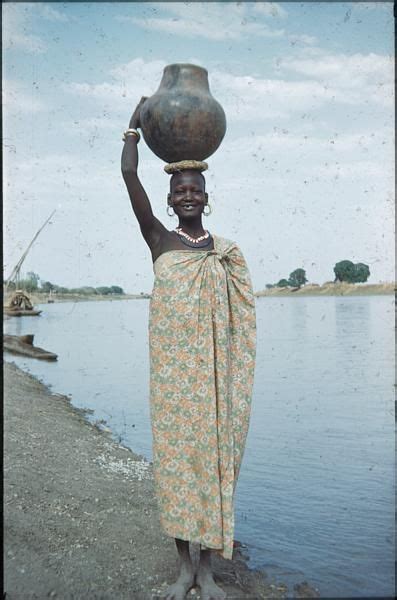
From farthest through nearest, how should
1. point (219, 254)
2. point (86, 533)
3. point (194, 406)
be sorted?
point (86, 533) → point (219, 254) → point (194, 406)

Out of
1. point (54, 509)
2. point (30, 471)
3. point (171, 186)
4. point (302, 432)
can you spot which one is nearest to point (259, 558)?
point (54, 509)

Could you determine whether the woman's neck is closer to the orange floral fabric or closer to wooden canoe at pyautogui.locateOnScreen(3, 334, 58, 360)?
the orange floral fabric

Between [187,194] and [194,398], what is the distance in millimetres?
986

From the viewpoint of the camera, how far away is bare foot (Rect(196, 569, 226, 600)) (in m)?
2.94

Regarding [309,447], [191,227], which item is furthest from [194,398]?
[309,447]

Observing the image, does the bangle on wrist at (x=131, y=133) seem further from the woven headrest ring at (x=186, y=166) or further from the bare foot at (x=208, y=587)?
the bare foot at (x=208, y=587)

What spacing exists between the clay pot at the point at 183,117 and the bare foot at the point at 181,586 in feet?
6.58

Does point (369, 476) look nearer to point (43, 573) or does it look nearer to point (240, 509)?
point (240, 509)

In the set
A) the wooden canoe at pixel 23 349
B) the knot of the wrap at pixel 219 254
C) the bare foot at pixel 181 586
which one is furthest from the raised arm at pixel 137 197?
the wooden canoe at pixel 23 349

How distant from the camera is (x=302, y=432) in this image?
25.4ft

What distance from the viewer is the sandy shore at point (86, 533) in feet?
10.1

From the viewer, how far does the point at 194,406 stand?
2885 mm

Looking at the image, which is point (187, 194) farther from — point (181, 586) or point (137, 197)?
point (181, 586)

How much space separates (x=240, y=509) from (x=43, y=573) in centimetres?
215
